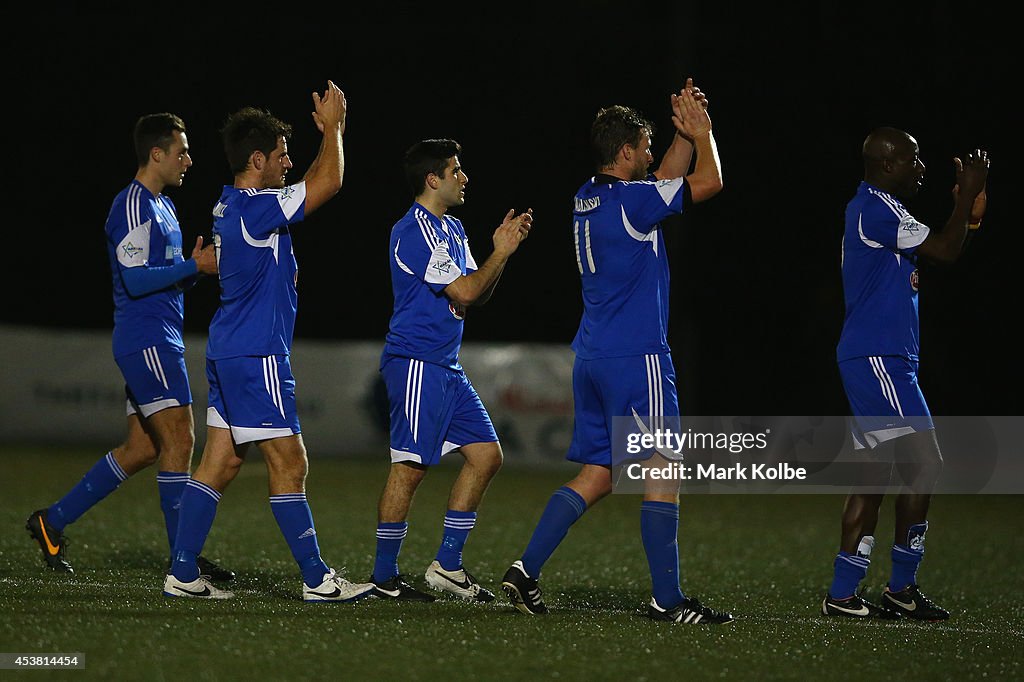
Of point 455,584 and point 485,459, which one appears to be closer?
point 455,584

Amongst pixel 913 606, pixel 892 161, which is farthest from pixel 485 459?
pixel 892 161

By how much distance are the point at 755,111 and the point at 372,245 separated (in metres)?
6.30

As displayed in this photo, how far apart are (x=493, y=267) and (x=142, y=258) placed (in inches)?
71.7

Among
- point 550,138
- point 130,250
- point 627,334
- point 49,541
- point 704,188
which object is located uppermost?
point 550,138

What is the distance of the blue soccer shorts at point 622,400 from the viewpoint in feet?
17.7

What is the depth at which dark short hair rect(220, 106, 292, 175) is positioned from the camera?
18.9 ft

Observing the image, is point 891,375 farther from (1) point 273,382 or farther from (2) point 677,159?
(1) point 273,382

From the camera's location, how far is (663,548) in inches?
210

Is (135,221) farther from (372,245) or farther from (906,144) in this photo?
(372,245)

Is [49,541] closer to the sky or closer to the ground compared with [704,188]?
closer to the ground

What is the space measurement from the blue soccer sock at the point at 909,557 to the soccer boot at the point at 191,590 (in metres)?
3.09

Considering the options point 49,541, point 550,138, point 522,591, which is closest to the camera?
point 522,591

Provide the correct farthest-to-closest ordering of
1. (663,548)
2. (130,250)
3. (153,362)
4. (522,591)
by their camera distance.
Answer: (153,362)
(130,250)
(522,591)
(663,548)

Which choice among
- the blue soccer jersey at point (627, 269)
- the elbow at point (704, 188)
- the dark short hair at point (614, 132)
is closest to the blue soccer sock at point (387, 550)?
the blue soccer jersey at point (627, 269)
